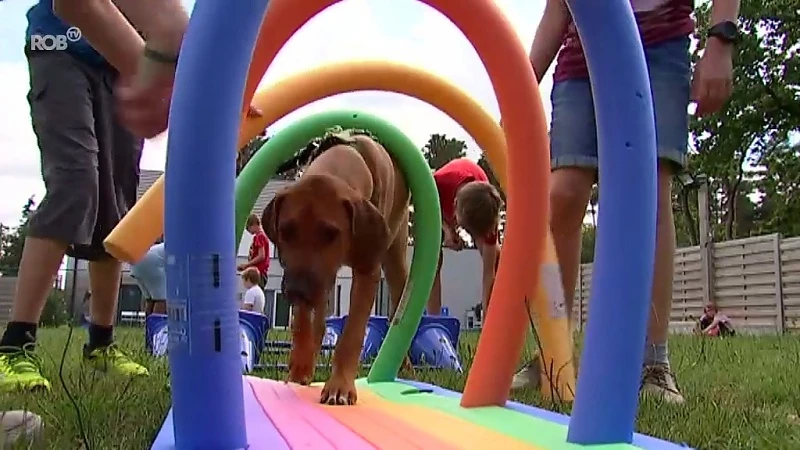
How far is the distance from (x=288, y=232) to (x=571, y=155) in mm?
916

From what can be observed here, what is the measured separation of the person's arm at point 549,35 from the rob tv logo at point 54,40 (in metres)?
1.55

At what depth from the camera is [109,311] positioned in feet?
10.7

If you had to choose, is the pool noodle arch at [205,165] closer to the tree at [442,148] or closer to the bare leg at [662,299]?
the bare leg at [662,299]

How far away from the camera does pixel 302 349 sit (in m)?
2.91

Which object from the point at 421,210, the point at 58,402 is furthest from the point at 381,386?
the point at 58,402

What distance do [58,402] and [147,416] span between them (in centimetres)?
24

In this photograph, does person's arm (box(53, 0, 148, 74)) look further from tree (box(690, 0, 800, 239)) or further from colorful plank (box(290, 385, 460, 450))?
tree (box(690, 0, 800, 239))

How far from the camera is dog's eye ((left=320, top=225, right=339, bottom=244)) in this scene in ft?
8.79

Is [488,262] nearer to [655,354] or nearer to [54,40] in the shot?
[655,354]

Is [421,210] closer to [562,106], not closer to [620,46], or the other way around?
[562,106]

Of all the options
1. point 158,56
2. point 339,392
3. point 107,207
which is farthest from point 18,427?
point 107,207

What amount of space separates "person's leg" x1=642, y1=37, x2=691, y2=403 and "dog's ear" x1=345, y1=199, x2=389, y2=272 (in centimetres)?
86

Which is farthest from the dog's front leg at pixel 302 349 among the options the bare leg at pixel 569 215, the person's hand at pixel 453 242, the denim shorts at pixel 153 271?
the person's hand at pixel 453 242

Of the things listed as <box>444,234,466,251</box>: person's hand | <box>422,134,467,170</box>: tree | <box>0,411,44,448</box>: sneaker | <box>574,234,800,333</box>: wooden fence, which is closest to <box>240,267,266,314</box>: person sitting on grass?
<box>444,234,466,251</box>: person's hand
